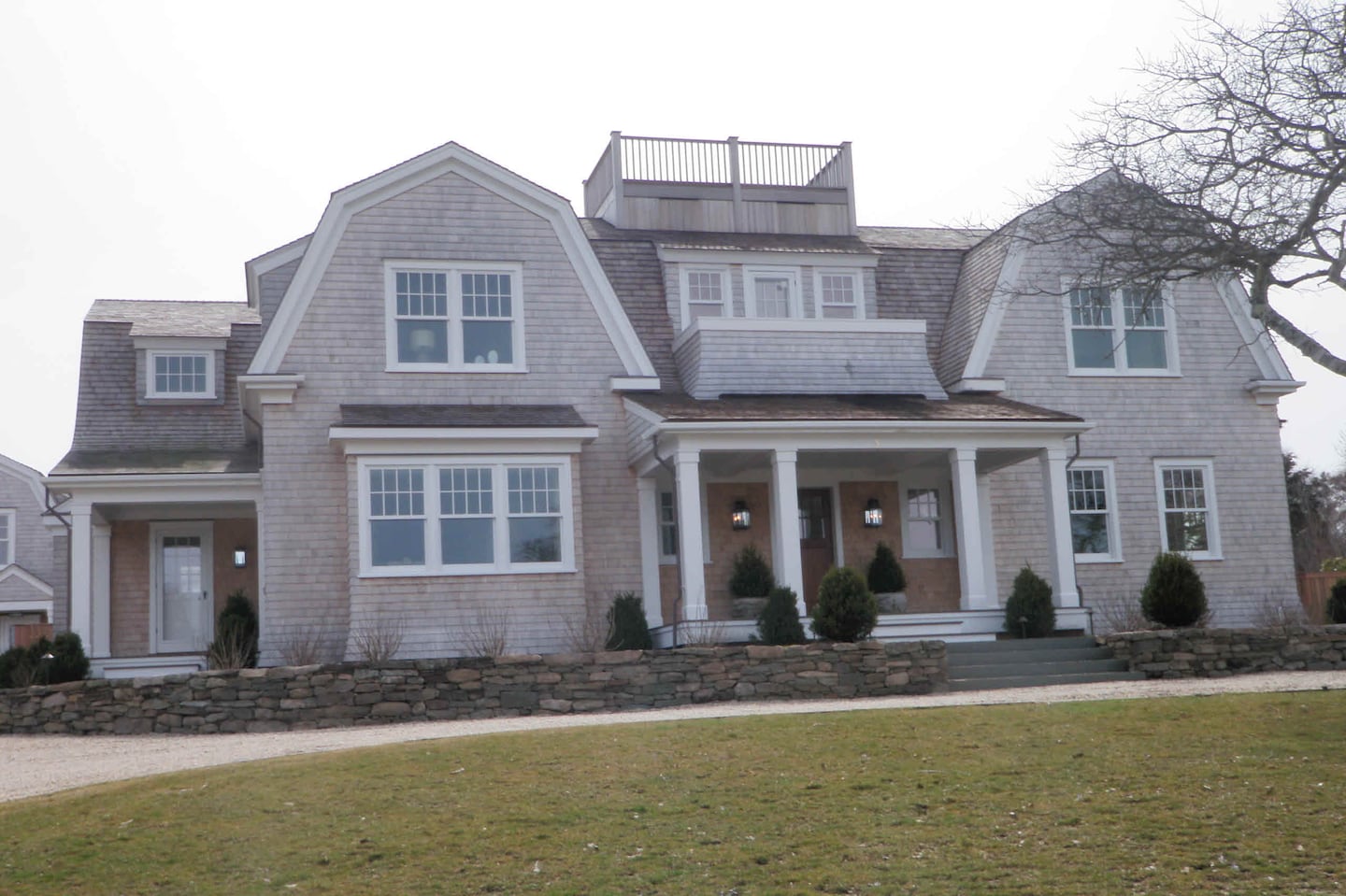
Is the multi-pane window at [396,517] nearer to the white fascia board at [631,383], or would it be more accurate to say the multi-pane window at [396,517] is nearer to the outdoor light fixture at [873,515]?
the white fascia board at [631,383]

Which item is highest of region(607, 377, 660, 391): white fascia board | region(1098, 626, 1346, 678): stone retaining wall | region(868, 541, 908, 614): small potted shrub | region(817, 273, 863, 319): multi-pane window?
region(817, 273, 863, 319): multi-pane window

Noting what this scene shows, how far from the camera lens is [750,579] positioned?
2130 centimetres

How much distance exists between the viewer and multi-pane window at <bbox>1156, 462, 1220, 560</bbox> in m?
23.1

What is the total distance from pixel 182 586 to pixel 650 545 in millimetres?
7894

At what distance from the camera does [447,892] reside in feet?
28.9

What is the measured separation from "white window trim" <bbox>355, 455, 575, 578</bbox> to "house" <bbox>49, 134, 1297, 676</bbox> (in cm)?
4

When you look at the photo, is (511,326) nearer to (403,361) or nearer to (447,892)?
(403,361)

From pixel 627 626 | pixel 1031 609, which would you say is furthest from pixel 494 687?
pixel 1031 609

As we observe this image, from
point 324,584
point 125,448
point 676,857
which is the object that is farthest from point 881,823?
point 125,448

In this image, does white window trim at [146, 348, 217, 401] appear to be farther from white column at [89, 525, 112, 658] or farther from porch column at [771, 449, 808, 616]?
porch column at [771, 449, 808, 616]

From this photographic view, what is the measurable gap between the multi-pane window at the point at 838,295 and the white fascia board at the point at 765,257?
199 millimetres

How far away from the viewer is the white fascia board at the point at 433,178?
67.4ft

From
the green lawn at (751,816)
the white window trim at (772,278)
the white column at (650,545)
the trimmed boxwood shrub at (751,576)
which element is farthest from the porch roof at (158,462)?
the green lawn at (751,816)

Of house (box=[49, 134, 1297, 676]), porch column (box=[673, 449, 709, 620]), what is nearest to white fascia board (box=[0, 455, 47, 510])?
house (box=[49, 134, 1297, 676])
